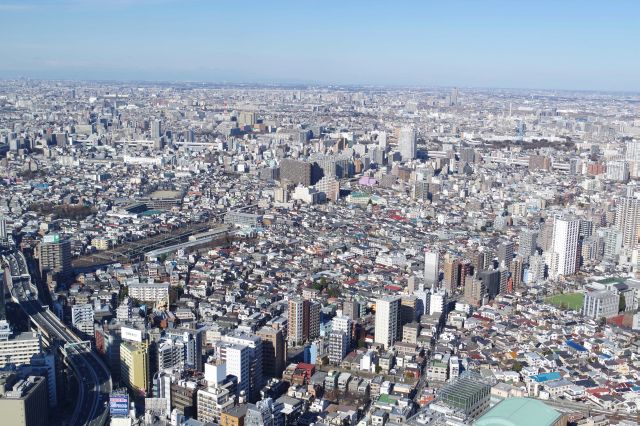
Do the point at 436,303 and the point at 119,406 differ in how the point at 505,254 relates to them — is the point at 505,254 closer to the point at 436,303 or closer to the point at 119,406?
the point at 436,303

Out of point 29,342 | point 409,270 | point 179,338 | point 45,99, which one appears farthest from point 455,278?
point 45,99

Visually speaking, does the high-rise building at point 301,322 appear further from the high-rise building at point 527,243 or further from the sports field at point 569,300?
the high-rise building at point 527,243

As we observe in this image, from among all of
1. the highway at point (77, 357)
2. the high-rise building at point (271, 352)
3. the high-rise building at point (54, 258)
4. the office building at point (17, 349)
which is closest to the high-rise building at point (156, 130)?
the high-rise building at point (54, 258)

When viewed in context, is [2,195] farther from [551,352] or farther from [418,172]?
[551,352]

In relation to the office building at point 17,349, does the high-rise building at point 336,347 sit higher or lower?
lower

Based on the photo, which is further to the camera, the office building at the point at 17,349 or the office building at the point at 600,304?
the office building at the point at 600,304

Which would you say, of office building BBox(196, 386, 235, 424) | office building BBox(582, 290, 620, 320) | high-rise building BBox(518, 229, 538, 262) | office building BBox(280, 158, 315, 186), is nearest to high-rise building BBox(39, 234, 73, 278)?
office building BBox(196, 386, 235, 424)

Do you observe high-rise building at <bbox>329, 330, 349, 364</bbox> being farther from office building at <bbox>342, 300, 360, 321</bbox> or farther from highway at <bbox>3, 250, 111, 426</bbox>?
highway at <bbox>3, 250, 111, 426</bbox>
